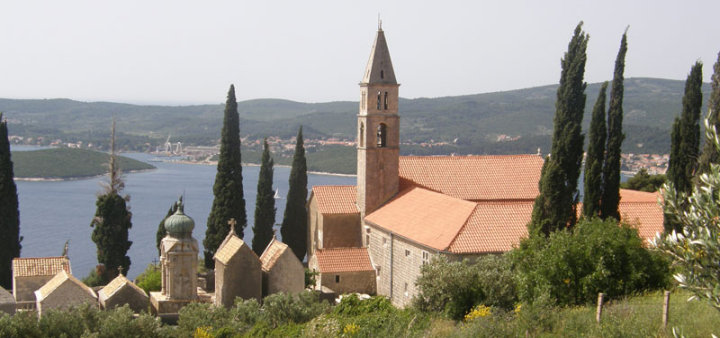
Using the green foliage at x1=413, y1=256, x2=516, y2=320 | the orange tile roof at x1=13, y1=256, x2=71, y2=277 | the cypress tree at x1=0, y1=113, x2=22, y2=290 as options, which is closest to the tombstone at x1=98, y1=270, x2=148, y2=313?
the orange tile roof at x1=13, y1=256, x2=71, y2=277

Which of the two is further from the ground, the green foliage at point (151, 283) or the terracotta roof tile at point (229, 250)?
the terracotta roof tile at point (229, 250)

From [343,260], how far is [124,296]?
31.9 ft

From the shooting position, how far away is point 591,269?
2027 centimetres

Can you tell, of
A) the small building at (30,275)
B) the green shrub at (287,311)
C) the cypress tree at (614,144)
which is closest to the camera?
the green shrub at (287,311)

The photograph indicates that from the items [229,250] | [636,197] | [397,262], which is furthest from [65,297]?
[636,197]

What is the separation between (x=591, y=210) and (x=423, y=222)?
6510mm

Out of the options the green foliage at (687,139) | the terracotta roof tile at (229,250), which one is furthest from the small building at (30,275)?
the green foliage at (687,139)

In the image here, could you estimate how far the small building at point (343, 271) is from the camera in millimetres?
31875

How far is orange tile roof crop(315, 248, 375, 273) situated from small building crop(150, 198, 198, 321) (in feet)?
21.9

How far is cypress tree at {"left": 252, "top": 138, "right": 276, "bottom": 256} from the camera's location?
3884 cm

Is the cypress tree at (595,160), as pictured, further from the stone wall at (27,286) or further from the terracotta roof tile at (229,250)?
the stone wall at (27,286)

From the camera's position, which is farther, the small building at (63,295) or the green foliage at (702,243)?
the small building at (63,295)

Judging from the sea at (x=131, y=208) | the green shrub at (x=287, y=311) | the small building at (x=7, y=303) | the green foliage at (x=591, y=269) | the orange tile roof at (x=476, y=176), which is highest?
the orange tile roof at (x=476, y=176)

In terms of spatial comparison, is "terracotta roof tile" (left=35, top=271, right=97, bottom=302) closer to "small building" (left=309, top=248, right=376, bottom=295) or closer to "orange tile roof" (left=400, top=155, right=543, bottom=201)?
"small building" (left=309, top=248, right=376, bottom=295)
